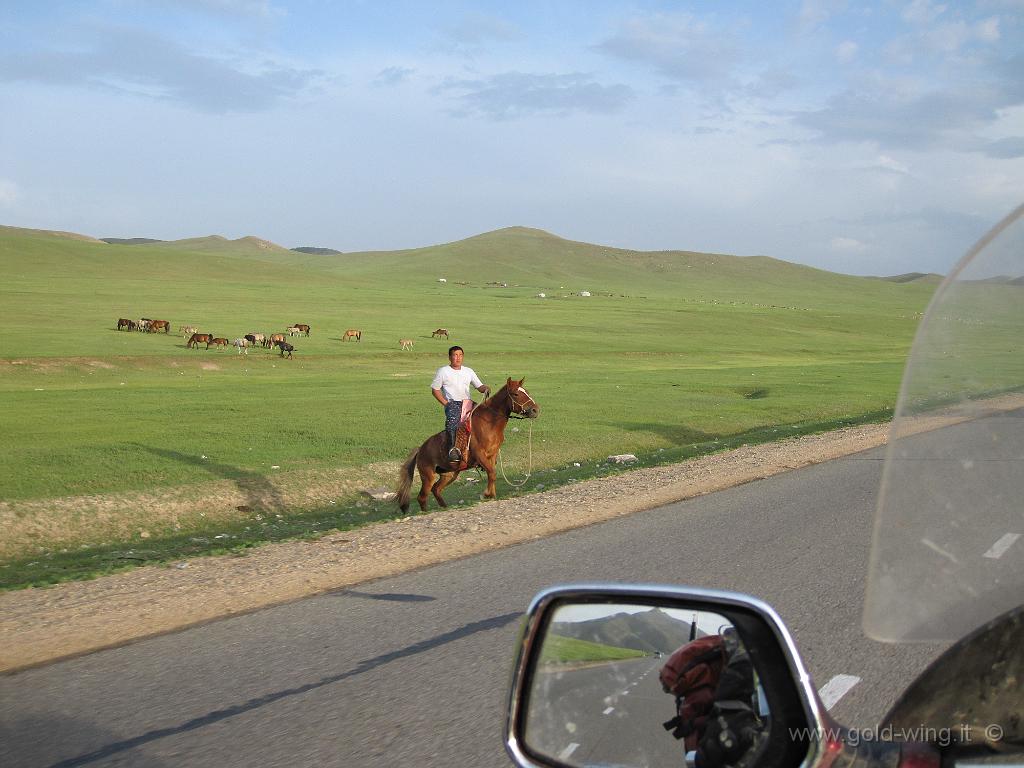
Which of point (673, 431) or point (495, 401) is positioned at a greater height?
point (495, 401)

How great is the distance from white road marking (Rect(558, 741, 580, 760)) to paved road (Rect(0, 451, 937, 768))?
223mm

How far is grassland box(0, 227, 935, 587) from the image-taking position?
15539 mm

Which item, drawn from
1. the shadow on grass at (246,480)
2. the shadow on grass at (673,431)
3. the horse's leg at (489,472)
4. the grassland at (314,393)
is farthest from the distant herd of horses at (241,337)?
the horse's leg at (489,472)

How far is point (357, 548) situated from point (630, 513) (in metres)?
3.64

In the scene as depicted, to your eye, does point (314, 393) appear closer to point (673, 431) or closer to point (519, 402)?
point (673, 431)

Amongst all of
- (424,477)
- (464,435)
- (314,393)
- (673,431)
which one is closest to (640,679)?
(464,435)

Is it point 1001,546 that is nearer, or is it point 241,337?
point 1001,546

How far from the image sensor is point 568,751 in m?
2.27

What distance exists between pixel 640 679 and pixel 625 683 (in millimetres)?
37

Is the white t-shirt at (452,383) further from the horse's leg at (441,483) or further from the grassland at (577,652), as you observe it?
the grassland at (577,652)

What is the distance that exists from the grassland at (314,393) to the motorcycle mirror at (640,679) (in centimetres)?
859

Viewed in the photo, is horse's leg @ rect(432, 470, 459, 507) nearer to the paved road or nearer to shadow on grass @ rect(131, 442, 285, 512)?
shadow on grass @ rect(131, 442, 285, 512)

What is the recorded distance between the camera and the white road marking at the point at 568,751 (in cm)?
225

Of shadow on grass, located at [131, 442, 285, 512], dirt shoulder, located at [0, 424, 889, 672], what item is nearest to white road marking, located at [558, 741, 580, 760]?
dirt shoulder, located at [0, 424, 889, 672]
